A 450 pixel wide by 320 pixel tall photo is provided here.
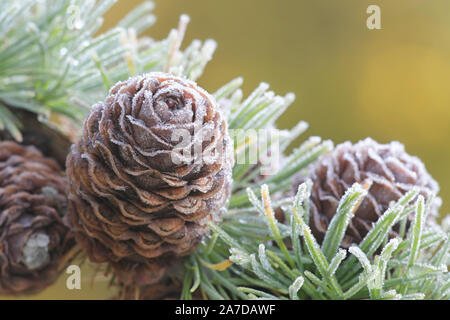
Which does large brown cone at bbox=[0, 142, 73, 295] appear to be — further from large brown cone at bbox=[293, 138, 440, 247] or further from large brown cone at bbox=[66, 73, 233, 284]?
large brown cone at bbox=[293, 138, 440, 247]

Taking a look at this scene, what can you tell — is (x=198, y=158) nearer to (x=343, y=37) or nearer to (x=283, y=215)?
(x=283, y=215)

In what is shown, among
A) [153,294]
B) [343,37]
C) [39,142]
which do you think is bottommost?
[153,294]

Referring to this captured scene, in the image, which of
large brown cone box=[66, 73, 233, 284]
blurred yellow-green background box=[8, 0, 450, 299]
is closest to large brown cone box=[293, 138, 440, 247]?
→ large brown cone box=[66, 73, 233, 284]

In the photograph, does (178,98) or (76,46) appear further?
(76,46)

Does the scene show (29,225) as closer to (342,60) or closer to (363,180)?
(363,180)

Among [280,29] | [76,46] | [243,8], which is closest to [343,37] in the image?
[280,29]

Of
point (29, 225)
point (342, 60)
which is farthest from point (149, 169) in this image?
point (342, 60)
